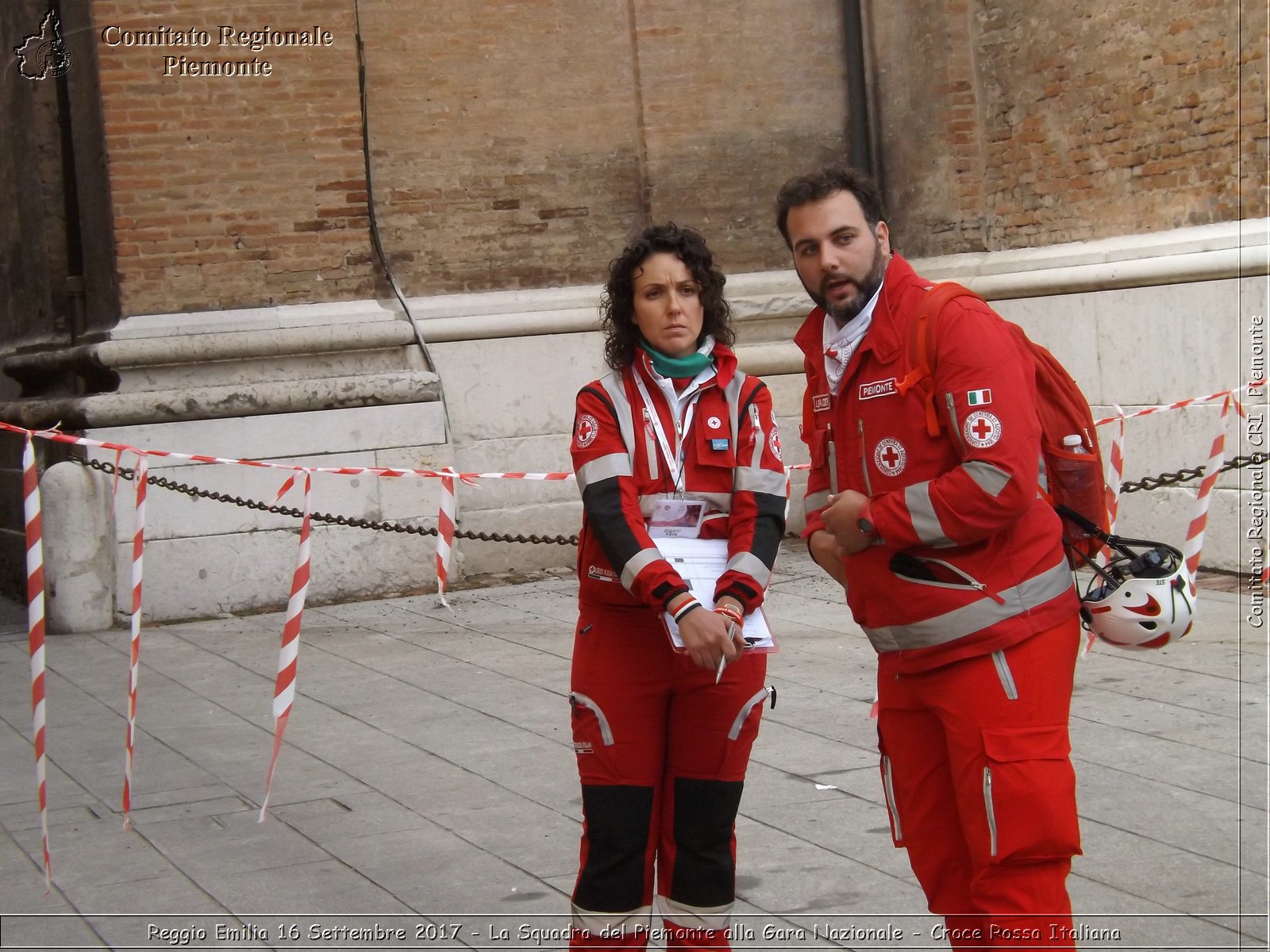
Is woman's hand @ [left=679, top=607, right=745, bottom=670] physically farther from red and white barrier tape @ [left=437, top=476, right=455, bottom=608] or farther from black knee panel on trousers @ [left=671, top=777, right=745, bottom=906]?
red and white barrier tape @ [left=437, top=476, right=455, bottom=608]

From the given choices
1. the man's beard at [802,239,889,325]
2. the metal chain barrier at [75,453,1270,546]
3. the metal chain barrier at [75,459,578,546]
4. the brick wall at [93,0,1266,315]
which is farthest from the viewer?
the brick wall at [93,0,1266,315]

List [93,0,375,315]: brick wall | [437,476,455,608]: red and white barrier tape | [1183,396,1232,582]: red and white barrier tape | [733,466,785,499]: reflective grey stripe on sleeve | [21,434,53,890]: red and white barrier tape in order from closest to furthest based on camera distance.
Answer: [733,466,785,499]: reflective grey stripe on sleeve < [21,434,53,890]: red and white barrier tape < [1183,396,1232,582]: red and white barrier tape < [437,476,455,608]: red and white barrier tape < [93,0,375,315]: brick wall

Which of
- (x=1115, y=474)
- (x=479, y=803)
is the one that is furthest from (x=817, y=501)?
(x=1115, y=474)

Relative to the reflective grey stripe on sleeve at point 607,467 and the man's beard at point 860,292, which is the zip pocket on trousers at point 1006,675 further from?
the reflective grey stripe on sleeve at point 607,467

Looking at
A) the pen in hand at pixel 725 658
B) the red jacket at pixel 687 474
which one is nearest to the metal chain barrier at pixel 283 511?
the red jacket at pixel 687 474

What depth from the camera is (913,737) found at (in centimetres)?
321

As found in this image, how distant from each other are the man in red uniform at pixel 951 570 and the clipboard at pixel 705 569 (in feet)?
0.76

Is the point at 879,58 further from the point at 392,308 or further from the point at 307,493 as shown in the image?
the point at 307,493

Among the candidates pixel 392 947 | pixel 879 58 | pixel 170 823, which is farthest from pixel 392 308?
pixel 392 947

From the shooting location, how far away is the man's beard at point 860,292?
321 centimetres

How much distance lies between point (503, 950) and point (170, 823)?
77.0 inches

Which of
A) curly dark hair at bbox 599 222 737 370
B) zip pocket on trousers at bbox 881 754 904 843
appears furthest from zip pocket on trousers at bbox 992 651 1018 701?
curly dark hair at bbox 599 222 737 370

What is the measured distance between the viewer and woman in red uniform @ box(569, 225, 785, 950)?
3.43m

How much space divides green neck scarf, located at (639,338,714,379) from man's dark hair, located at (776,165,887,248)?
0.41 m
